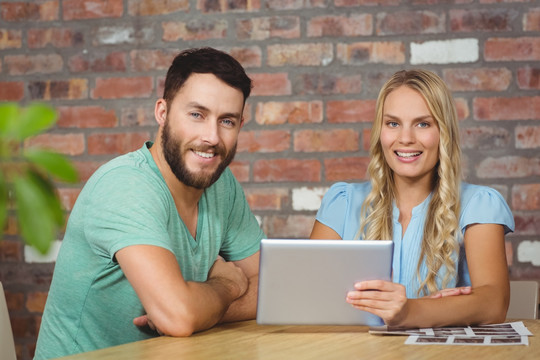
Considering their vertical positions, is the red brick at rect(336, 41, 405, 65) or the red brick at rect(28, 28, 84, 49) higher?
the red brick at rect(28, 28, 84, 49)

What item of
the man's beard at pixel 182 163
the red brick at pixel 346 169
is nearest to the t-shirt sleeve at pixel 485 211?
the red brick at pixel 346 169

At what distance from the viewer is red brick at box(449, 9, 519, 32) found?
253 centimetres

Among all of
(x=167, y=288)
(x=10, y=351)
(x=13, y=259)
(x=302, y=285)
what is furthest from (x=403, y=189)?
(x=13, y=259)

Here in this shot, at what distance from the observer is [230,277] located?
173 cm

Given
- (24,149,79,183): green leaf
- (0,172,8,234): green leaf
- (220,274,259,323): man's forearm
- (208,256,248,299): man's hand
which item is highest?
(24,149,79,183): green leaf

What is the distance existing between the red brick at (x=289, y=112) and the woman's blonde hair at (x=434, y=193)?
487 millimetres

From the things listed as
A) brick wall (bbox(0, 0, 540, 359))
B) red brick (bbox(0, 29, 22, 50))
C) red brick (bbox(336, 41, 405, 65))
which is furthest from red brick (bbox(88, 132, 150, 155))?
red brick (bbox(336, 41, 405, 65))

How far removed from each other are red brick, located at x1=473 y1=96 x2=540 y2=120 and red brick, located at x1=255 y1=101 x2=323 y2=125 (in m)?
0.58

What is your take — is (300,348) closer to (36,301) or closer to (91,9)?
(36,301)

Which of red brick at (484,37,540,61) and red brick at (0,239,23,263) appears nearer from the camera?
red brick at (484,37,540,61)

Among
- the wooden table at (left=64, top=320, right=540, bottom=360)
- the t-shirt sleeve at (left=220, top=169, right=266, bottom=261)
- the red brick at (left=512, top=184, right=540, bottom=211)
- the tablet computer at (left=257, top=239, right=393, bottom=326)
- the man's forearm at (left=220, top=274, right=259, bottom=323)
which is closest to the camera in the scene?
the wooden table at (left=64, top=320, right=540, bottom=360)

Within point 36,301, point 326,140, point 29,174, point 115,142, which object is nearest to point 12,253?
point 36,301

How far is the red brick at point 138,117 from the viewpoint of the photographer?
271 cm

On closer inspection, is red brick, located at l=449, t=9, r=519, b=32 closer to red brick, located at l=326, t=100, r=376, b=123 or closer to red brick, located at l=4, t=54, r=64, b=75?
red brick, located at l=326, t=100, r=376, b=123
